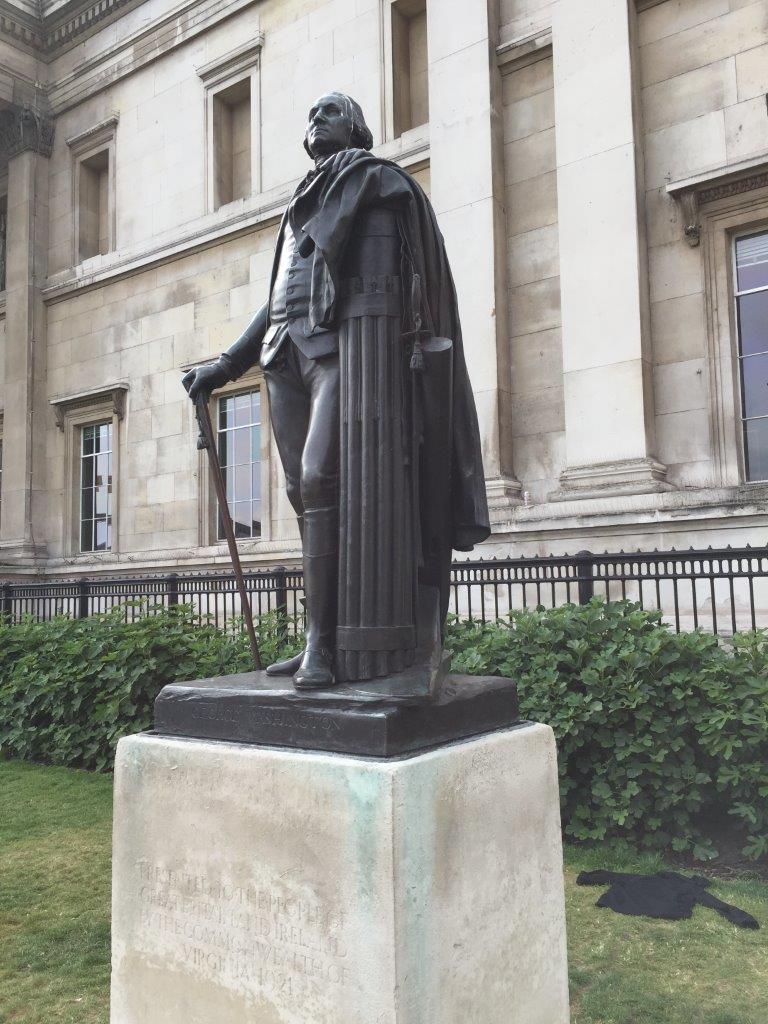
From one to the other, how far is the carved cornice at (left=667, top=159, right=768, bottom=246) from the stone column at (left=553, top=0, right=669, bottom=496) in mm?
523

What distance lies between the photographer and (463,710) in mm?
2916

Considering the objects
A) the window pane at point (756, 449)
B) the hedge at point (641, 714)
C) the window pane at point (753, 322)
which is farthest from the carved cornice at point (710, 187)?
the hedge at point (641, 714)

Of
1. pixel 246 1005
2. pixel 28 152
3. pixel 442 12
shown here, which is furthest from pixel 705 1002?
pixel 28 152

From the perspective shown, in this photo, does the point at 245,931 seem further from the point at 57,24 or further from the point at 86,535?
the point at 57,24

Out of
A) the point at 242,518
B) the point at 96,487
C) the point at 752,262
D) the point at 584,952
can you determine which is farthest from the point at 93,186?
the point at 584,952

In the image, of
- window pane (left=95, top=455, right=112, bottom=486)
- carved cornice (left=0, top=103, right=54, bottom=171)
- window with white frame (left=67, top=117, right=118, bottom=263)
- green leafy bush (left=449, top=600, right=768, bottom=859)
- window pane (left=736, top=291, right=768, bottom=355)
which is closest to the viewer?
green leafy bush (left=449, top=600, right=768, bottom=859)

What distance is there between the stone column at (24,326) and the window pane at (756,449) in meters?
15.0

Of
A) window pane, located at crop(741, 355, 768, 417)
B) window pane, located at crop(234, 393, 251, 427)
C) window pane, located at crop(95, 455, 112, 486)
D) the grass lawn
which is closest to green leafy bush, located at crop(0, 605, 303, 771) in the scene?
the grass lawn

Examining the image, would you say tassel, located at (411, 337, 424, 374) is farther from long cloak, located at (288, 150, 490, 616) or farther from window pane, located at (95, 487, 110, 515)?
window pane, located at (95, 487, 110, 515)

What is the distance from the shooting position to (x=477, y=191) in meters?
12.1

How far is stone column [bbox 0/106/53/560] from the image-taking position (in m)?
19.2

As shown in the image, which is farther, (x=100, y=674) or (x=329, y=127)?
(x=100, y=674)

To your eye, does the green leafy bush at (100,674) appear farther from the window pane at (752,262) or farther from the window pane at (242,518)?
the window pane at (752,262)

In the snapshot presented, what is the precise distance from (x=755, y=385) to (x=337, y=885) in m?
9.78
